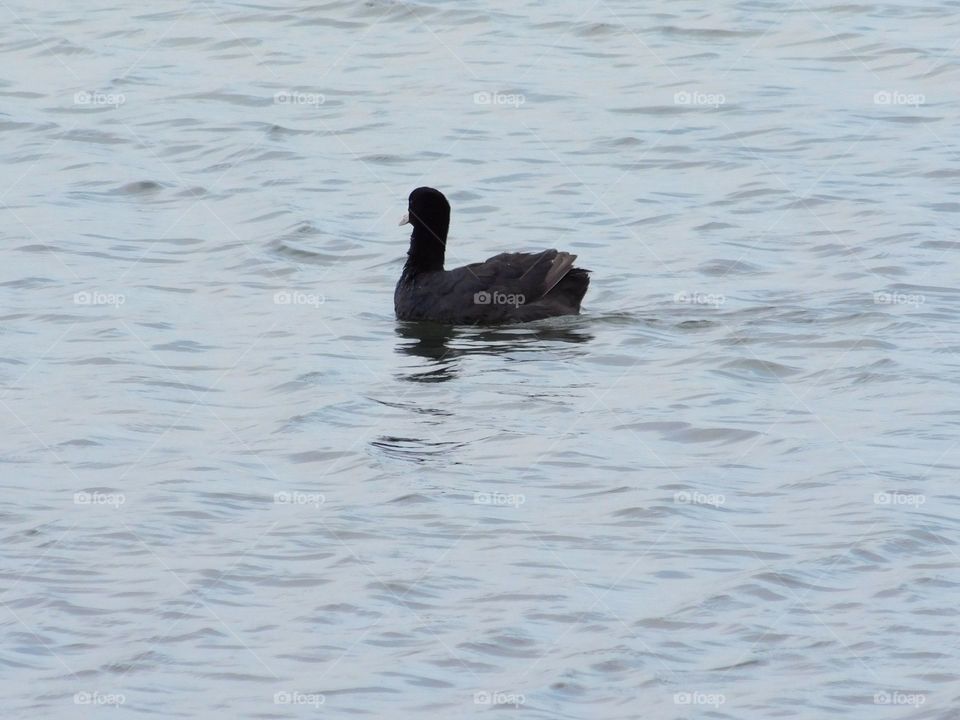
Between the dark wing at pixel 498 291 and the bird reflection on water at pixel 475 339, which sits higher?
the dark wing at pixel 498 291

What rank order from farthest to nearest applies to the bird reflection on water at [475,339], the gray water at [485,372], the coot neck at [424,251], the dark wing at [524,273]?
1. the coot neck at [424,251]
2. the dark wing at [524,273]
3. the bird reflection on water at [475,339]
4. the gray water at [485,372]

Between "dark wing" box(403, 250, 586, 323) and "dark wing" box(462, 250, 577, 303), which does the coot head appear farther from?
"dark wing" box(462, 250, 577, 303)

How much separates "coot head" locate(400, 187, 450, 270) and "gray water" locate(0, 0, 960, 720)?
1.89ft

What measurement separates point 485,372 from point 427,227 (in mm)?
2171

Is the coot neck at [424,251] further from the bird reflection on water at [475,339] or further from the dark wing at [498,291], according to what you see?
the bird reflection on water at [475,339]

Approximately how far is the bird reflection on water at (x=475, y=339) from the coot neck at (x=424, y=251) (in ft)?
1.87

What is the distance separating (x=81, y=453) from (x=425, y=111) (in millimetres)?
10139

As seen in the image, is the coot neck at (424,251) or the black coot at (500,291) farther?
the coot neck at (424,251)

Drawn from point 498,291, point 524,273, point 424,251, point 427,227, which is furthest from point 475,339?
point 427,227

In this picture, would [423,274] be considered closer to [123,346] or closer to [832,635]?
[123,346]

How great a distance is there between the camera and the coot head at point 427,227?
542 inches

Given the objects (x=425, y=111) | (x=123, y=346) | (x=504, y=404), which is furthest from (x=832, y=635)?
(x=425, y=111)

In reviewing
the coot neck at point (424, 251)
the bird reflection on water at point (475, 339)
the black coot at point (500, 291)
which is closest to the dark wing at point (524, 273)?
the black coot at point (500, 291)

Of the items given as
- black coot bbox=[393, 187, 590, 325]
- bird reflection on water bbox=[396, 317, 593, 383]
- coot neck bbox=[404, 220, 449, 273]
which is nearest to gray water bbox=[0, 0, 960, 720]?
bird reflection on water bbox=[396, 317, 593, 383]
